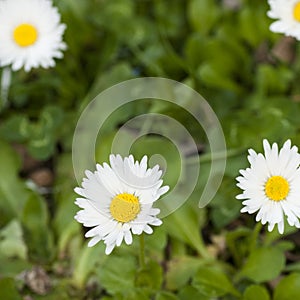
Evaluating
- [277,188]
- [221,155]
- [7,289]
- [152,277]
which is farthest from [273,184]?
[7,289]

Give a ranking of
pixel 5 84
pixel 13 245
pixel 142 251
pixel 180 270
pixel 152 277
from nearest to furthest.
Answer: pixel 142 251, pixel 152 277, pixel 180 270, pixel 13 245, pixel 5 84

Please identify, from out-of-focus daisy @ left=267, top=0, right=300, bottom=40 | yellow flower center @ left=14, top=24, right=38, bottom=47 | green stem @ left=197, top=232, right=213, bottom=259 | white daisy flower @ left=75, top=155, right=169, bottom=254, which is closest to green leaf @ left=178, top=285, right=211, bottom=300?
green stem @ left=197, top=232, right=213, bottom=259

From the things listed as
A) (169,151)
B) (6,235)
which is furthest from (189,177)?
(6,235)

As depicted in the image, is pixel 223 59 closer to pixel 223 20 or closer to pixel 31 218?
pixel 223 20

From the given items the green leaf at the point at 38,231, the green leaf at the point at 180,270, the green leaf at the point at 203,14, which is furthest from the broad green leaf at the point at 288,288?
the green leaf at the point at 203,14

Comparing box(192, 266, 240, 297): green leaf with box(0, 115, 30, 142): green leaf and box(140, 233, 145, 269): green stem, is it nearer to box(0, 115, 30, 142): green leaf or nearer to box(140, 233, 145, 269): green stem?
box(140, 233, 145, 269): green stem

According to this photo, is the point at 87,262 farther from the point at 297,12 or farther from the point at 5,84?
the point at 297,12
